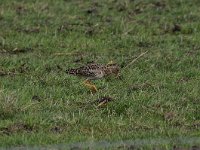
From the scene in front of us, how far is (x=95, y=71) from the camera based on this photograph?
13.2m

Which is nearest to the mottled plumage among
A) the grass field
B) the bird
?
the bird

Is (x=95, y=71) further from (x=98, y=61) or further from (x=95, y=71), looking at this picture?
(x=98, y=61)

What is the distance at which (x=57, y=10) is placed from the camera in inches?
Result: 742

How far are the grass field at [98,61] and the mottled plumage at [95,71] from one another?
0.12 metres

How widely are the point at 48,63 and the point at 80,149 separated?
5.22 m

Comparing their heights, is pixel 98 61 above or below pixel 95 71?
below

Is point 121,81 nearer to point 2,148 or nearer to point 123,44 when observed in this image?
point 123,44

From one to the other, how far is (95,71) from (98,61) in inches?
55.8

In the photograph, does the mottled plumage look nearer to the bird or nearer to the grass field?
the bird

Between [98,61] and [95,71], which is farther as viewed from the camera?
[98,61]

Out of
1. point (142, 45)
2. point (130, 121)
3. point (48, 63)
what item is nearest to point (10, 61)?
point (48, 63)

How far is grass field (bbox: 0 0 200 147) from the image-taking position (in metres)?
10.5

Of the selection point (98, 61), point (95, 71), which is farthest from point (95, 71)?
point (98, 61)

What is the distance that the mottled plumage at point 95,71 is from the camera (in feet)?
43.3
